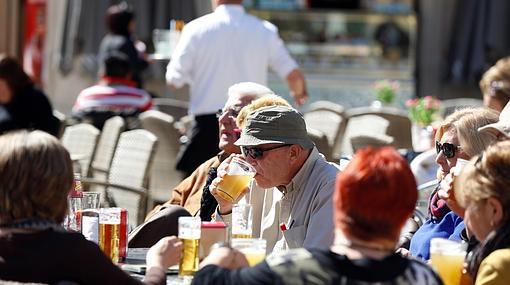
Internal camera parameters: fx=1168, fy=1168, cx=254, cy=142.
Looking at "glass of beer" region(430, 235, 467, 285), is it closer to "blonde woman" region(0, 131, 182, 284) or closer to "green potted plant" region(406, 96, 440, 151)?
"blonde woman" region(0, 131, 182, 284)

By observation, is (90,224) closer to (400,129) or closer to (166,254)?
(166,254)

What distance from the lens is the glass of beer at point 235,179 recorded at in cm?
433

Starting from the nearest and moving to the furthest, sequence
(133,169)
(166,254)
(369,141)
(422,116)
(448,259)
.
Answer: (448,259)
(166,254)
(369,141)
(133,169)
(422,116)

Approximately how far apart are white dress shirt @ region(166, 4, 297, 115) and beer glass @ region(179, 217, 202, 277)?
404 centimetres

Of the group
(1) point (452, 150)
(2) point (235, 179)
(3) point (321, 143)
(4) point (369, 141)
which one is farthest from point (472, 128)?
(4) point (369, 141)

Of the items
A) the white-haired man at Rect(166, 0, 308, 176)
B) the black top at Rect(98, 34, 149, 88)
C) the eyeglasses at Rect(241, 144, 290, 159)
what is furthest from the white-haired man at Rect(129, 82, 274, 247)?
the black top at Rect(98, 34, 149, 88)

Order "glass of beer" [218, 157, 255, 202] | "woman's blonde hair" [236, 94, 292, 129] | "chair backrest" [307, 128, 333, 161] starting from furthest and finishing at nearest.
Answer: "chair backrest" [307, 128, 333, 161] < "woman's blonde hair" [236, 94, 292, 129] < "glass of beer" [218, 157, 255, 202]

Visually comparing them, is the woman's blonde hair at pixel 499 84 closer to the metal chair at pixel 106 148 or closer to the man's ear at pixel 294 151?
the metal chair at pixel 106 148

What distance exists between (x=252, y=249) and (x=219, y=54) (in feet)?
14.4

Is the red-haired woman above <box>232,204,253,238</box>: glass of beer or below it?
above

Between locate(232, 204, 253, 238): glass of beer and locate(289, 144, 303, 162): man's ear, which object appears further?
locate(289, 144, 303, 162): man's ear

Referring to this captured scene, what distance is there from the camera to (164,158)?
8.59 m

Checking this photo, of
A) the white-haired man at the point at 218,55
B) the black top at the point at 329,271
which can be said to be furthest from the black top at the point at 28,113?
the black top at the point at 329,271

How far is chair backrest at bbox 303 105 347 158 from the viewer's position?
29.6 feet
